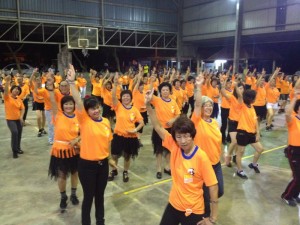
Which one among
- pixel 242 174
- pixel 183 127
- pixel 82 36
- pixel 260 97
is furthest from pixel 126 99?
pixel 82 36

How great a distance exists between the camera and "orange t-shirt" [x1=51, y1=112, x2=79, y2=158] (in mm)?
3955

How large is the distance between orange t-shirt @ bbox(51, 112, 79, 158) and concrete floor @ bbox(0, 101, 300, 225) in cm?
90

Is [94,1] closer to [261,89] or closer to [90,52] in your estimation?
[90,52]

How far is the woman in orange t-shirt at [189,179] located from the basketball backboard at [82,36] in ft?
55.9

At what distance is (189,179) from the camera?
2.46 metres

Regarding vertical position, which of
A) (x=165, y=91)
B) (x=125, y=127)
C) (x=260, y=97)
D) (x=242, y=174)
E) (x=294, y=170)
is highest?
(x=165, y=91)

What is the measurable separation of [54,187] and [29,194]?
418mm

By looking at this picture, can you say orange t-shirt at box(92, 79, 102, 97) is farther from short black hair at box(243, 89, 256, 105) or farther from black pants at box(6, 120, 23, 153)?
short black hair at box(243, 89, 256, 105)

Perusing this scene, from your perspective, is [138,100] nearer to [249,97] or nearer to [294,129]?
[249,97]

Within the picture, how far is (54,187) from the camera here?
5.05 meters

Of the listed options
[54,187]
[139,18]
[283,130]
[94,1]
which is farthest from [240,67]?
[54,187]

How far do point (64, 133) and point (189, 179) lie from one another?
2127 mm

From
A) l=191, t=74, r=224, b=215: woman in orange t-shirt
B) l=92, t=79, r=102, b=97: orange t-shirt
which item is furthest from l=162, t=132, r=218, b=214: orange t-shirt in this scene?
l=92, t=79, r=102, b=97: orange t-shirt

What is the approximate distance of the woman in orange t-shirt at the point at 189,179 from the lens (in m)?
2.43
